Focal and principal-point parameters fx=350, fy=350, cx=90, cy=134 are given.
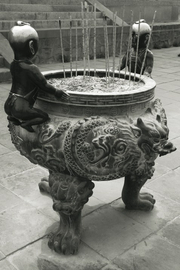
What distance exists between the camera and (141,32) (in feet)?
8.89

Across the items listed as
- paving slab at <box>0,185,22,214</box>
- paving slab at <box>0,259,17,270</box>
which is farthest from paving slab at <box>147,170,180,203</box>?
paving slab at <box>0,259,17,270</box>

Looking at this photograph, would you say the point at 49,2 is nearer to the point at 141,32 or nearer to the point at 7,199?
the point at 141,32

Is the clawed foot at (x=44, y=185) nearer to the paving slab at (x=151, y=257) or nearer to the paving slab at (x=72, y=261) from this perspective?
the paving slab at (x=72, y=261)

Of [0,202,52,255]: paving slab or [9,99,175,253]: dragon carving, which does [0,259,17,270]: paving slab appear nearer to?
[0,202,52,255]: paving slab

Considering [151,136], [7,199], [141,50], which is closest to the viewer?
[151,136]

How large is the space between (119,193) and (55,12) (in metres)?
8.73

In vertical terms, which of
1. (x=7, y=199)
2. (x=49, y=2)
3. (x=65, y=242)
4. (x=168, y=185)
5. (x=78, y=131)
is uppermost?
(x=49, y=2)

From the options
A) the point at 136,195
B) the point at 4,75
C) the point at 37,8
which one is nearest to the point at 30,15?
the point at 37,8

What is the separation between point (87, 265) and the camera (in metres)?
2.31

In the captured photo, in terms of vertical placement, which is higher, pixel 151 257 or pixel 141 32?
pixel 141 32

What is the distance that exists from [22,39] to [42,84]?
0.28 meters

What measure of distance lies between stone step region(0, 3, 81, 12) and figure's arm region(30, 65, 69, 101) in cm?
876

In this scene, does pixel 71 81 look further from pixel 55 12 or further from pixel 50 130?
pixel 55 12

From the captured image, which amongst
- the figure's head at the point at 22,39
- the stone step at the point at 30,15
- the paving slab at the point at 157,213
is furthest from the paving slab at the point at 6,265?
the stone step at the point at 30,15
